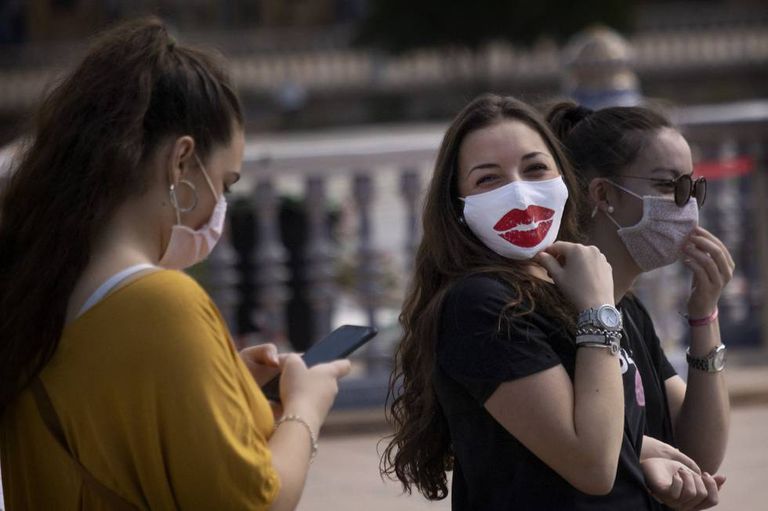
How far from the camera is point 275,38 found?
46219mm

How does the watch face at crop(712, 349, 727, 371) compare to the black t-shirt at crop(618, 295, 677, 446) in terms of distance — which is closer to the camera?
the black t-shirt at crop(618, 295, 677, 446)

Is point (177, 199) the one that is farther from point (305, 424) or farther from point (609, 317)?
point (609, 317)

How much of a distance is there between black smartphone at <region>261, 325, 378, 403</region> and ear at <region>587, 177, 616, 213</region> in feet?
2.23

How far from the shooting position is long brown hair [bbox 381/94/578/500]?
2643 mm

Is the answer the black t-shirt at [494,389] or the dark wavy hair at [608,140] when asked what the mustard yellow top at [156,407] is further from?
the dark wavy hair at [608,140]

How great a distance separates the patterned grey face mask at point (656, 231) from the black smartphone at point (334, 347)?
70cm

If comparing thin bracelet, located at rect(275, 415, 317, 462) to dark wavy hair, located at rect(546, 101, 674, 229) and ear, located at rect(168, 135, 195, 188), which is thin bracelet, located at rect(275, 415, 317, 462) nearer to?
ear, located at rect(168, 135, 195, 188)

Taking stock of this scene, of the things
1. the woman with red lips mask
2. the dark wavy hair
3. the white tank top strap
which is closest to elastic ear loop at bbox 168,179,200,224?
the white tank top strap

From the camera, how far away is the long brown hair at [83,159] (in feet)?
7.41

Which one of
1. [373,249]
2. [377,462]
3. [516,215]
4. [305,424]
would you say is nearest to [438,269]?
[516,215]

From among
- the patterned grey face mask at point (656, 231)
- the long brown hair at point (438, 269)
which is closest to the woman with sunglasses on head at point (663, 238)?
the patterned grey face mask at point (656, 231)

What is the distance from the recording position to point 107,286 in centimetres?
223

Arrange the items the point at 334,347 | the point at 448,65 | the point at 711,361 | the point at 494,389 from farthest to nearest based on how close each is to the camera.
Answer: the point at 448,65 → the point at 711,361 → the point at 334,347 → the point at 494,389

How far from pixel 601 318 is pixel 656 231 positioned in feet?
1.79
